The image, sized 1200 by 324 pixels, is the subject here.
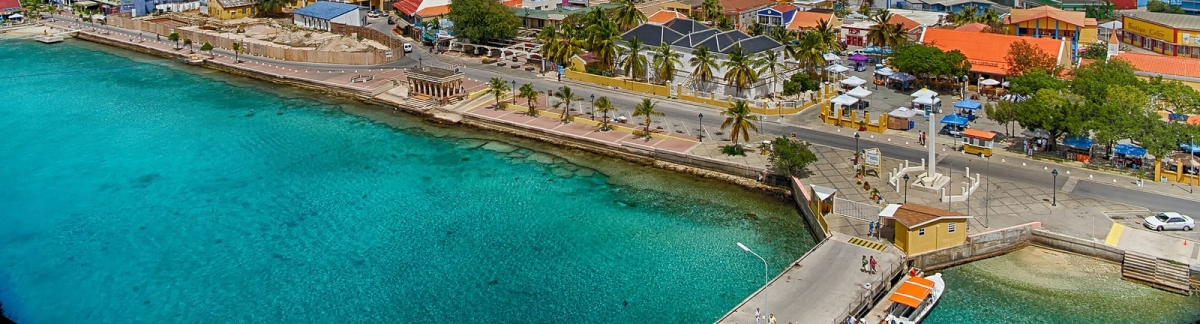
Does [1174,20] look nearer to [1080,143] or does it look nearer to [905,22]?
[905,22]

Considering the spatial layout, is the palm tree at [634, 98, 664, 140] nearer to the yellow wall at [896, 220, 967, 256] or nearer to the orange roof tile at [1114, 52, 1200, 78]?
the yellow wall at [896, 220, 967, 256]

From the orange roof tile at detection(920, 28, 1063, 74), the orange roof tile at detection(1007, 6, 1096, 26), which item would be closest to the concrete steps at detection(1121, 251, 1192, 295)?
the orange roof tile at detection(920, 28, 1063, 74)

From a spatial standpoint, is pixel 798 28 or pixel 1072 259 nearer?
pixel 1072 259

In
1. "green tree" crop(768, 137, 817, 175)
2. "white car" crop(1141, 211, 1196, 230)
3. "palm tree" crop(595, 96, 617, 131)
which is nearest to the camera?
"white car" crop(1141, 211, 1196, 230)

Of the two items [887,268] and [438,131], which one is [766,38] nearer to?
[438,131]

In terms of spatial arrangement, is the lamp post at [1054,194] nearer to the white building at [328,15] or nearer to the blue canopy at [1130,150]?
the blue canopy at [1130,150]

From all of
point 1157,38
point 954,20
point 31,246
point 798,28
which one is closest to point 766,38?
point 798,28
